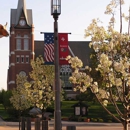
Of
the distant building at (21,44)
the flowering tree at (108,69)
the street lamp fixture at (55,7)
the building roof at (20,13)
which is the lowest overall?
the flowering tree at (108,69)

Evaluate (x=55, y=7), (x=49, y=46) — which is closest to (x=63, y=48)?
(x=55, y=7)

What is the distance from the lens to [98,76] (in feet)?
38.5

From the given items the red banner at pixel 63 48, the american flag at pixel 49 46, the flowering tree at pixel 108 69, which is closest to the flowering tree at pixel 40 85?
the american flag at pixel 49 46

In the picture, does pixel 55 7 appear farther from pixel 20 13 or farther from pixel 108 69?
pixel 20 13

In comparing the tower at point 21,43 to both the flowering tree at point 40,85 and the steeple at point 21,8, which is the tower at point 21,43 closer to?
the steeple at point 21,8

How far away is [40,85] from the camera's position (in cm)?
3312

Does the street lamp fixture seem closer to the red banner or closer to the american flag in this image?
the red banner

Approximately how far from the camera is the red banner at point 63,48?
14172mm

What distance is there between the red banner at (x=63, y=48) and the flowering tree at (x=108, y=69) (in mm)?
2519

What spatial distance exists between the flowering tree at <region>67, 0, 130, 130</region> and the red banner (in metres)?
2.52

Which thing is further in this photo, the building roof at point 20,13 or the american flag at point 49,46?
the building roof at point 20,13

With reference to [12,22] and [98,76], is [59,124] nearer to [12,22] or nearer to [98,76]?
[98,76]

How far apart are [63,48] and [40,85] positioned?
18.9m

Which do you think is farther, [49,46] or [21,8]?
[21,8]
